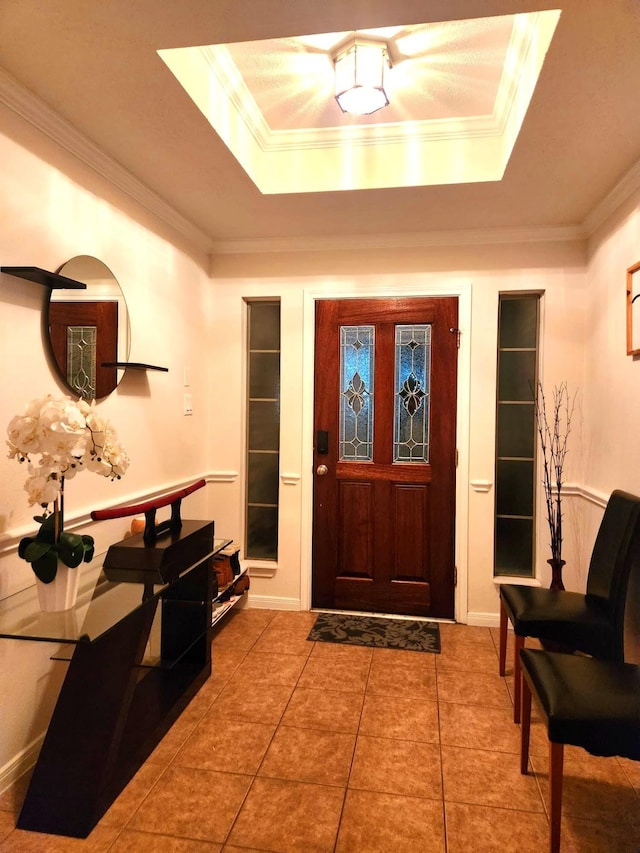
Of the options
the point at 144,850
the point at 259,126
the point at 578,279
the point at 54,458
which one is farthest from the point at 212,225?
the point at 144,850

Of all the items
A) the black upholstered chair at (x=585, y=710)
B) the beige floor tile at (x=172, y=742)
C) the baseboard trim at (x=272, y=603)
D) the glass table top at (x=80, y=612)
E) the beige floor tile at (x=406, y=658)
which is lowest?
the beige floor tile at (x=172, y=742)

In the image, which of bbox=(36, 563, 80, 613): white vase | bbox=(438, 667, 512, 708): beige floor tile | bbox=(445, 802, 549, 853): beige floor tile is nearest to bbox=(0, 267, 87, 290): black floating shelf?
bbox=(36, 563, 80, 613): white vase

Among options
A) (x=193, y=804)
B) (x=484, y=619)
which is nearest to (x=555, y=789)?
(x=193, y=804)

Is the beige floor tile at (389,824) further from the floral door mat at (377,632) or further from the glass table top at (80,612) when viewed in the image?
the floral door mat at (377,632)

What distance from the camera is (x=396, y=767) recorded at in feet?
6.30

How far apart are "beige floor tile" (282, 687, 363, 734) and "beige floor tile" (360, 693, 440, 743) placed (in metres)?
0.05

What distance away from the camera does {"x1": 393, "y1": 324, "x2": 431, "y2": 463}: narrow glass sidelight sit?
3.28 meters

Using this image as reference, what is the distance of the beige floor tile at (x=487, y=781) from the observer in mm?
1752

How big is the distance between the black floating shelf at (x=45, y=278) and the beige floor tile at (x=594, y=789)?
2.52m

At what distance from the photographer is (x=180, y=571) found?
2.12 meters

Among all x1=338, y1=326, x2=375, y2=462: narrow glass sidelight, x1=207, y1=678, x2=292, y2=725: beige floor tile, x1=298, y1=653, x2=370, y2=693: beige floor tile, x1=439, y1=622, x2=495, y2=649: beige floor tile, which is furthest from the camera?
x1=338, y1=326, x2=375, y2=462: narrow glass sidelight

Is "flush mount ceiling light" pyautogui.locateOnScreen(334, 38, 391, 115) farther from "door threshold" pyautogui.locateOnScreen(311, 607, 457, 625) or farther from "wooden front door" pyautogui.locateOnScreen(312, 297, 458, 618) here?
"door threshold" pyautogui.locateOnScreen(311, 607, 457, 625)

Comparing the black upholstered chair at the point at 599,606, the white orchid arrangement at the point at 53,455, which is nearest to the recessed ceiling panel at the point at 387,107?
the white orchid arrangement at the point at 53,455

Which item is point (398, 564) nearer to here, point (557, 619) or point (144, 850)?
point (557, 619)
